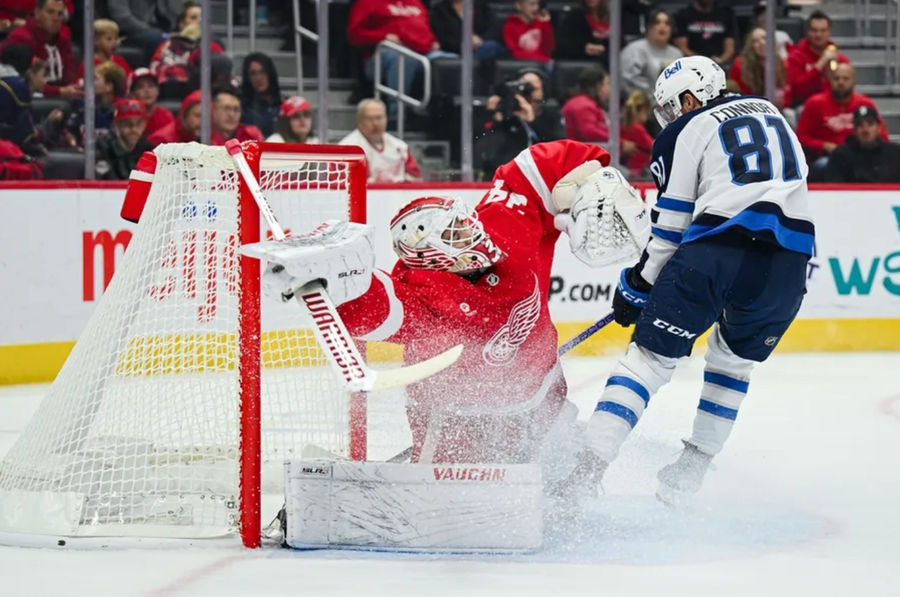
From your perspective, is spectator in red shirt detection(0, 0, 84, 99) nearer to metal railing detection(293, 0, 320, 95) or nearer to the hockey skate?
metal railing detection(293, 0, 320, 95)

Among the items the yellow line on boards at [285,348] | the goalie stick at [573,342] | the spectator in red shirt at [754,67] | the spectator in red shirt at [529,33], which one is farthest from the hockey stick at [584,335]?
the spectator in red shirt at [754,67]

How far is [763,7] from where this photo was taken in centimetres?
658

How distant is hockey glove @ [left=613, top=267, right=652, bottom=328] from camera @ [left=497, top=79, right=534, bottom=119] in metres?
2.88

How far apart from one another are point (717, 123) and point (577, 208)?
1.16 ft

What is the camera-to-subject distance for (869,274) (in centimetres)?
659

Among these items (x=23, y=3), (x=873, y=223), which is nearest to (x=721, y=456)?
(x=873, y=223)

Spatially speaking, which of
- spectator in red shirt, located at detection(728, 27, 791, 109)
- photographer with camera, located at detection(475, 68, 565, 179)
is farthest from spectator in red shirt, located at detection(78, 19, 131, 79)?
spectator in red shirt, located at detection(728, 27, 791, 109)

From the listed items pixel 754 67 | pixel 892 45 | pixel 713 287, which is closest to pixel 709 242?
pixel 713 287

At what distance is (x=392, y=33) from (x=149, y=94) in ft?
3.56

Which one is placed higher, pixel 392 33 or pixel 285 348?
pixel 392 33

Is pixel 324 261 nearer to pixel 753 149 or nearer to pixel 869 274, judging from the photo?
pixel 753 149

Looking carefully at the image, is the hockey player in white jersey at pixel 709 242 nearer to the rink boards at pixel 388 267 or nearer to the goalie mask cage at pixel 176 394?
the goalie mask cage at pixel 176 394

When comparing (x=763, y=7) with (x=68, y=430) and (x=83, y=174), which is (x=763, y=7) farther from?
(x=68, y=430)

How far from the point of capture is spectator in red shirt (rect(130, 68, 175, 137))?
19.0 ft
